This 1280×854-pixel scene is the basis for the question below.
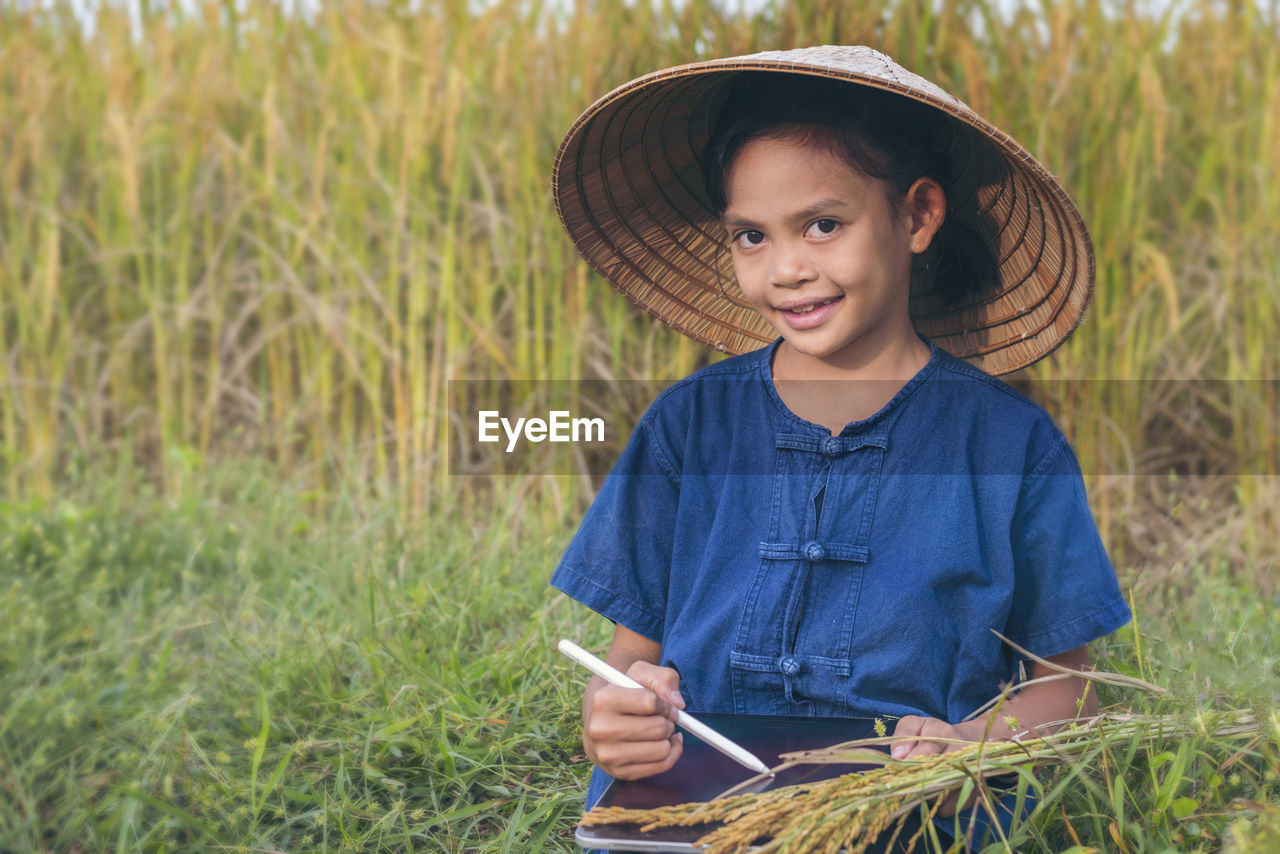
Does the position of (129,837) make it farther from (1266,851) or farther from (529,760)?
(1266,851)

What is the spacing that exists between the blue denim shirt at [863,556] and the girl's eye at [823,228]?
0.22 m

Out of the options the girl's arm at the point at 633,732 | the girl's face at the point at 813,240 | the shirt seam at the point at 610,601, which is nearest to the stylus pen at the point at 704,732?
the girl's arm at the point at 633,732

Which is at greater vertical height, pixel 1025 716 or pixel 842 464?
pixel 842 464

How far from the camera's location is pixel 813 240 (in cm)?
146

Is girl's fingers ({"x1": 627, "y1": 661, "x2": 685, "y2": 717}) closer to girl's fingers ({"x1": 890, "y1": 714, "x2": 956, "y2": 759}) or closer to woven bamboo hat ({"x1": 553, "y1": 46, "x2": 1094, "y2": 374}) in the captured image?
girl's fingers ({"x1": 890, "y1": 714, "x2": 956, "y2": 759})

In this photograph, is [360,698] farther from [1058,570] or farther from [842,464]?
[1058,570]

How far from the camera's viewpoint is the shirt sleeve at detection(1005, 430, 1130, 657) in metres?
1.40

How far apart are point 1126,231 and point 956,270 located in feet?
4.66

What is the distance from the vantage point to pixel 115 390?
3.62 metres

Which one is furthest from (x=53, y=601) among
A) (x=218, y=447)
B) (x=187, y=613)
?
(x=218, y=447)

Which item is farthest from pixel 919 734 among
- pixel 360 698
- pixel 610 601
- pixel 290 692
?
pixel 290 692

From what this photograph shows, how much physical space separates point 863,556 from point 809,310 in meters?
0.32

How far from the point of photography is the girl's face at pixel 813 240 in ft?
4.75

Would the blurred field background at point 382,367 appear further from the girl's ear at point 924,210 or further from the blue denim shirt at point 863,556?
the girl's ear at point 924,210
